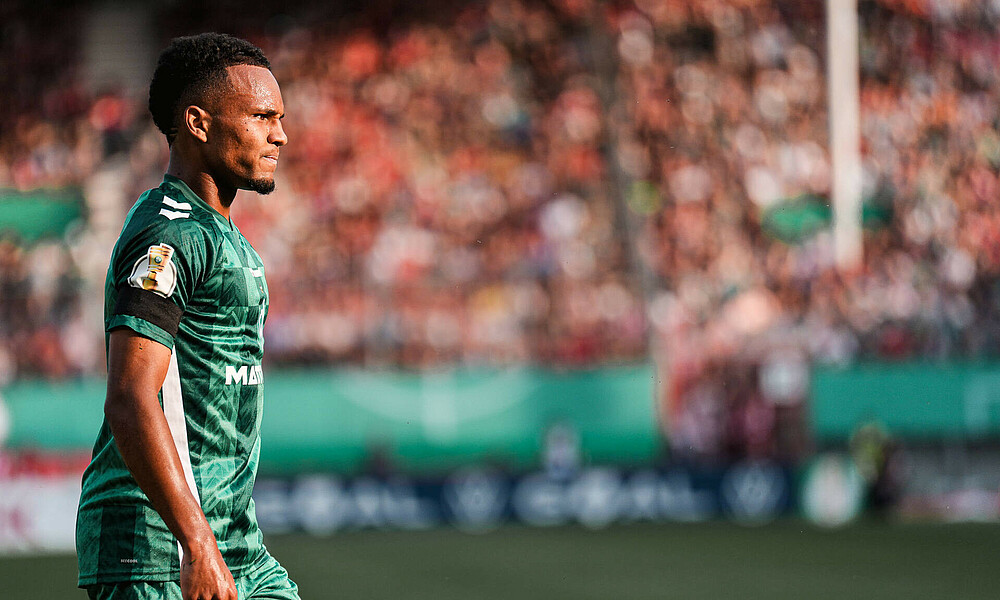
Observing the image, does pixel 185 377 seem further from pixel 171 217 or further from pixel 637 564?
pixel 637 564

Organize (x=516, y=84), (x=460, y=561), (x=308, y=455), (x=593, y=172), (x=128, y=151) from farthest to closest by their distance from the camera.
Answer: (x=516, y=84)
(x=593, y=172)
(x=128, y=151)
(x=308, y=455)
(x=460, y=561)

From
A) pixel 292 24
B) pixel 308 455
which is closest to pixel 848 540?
pixel 308 455

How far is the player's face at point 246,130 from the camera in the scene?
3.22 meters

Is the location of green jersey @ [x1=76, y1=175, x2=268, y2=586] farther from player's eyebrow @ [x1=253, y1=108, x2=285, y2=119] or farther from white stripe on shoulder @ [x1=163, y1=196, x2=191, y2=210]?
player's eyebrow @ [x1=253, y1=108, x2=285, y2=119]

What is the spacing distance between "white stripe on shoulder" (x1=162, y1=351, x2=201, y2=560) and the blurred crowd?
1406 cm

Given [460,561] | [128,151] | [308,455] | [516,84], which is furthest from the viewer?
[516,84]

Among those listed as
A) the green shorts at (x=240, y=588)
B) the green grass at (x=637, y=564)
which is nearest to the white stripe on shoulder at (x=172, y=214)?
the green shorts at (x=240, y=588)

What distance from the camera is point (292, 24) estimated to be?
2220 centimetres

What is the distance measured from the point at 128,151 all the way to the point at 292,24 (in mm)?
4130

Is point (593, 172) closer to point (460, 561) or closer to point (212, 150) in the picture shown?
point (460, 561)

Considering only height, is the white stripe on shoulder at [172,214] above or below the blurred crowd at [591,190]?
below

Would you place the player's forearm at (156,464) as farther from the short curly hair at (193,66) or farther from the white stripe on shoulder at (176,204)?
the short curly hair at (193,66)

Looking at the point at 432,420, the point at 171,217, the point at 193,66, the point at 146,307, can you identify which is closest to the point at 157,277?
the point at 146,307

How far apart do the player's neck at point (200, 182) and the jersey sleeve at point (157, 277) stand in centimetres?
20
